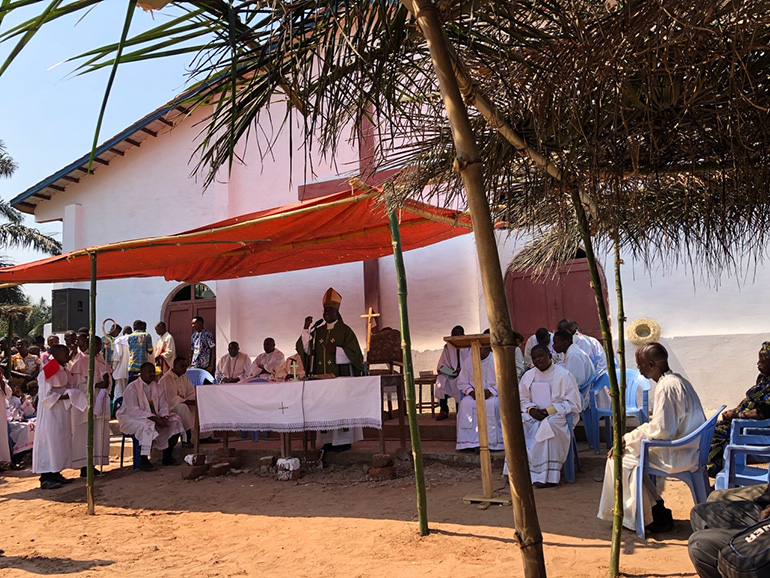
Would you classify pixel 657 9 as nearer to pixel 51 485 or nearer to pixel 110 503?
pixel 110 503

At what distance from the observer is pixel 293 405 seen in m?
7.58

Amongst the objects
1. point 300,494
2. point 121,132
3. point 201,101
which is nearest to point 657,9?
point 201,101

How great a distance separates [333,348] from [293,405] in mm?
1177

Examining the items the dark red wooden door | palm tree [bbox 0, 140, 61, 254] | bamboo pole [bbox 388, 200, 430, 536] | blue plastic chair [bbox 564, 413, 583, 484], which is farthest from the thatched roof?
palm tree [bbox 0, 140, 61, 254]

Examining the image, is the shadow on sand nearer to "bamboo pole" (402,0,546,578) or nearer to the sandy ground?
the sandy ground

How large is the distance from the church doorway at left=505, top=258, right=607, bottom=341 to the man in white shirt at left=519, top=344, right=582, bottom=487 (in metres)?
3.41

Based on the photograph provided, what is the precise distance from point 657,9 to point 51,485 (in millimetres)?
8466

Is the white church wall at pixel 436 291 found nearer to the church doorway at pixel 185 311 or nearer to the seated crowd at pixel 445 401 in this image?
the seated crowd at pixel 445 401

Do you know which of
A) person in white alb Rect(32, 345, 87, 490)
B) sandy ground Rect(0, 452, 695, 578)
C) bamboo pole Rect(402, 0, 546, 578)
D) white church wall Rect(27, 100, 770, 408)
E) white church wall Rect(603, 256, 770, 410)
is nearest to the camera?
bamboo pole Rect(402, 0, 546, 578)

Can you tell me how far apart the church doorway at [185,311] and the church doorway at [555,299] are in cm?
629

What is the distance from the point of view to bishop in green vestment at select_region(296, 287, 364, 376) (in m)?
8.52

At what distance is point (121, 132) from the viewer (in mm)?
13586

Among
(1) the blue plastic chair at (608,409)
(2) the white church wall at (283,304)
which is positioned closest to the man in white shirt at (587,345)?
(1) the blue plastic chair at (608,409)

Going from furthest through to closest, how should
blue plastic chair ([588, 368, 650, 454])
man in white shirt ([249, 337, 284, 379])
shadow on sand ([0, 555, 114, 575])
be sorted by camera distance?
man in white shirt ([249, 337, 284, 379]) < blue plastic chair ([588, 368, 650, 454]) < shadow on sand ([0, 555, 114, 575])
